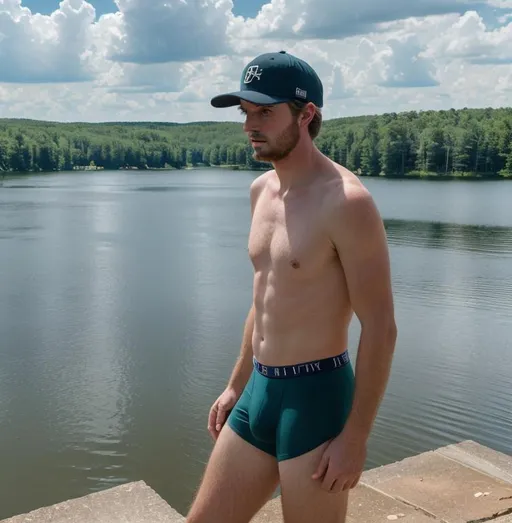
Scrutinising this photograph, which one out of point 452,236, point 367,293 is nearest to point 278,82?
point 367,293

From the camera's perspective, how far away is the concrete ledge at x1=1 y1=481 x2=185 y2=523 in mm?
3877

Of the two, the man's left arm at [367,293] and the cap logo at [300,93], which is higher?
the cap logo at [300,93]

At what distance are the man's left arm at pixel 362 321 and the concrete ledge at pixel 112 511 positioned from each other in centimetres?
186

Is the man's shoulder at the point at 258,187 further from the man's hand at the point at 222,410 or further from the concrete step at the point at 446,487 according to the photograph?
the concrete step at the point at 446,487

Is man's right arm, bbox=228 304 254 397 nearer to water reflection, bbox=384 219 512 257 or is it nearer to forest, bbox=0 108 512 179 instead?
water reflection, bbox=384 219 512 257

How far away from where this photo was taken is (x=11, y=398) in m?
8.95

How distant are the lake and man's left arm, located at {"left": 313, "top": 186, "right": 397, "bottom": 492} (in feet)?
15.2

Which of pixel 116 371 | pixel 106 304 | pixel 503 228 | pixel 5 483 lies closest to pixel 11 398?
pixel 116 371

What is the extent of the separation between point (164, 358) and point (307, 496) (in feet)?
27.7

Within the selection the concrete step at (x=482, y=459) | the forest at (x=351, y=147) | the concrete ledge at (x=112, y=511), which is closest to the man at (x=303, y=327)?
the concrete ledge at (x=112, y=511)

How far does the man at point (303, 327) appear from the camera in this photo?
219 centimetres

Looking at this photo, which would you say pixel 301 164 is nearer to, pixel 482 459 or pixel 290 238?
pixel 290 238

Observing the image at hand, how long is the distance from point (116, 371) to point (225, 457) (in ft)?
25.5

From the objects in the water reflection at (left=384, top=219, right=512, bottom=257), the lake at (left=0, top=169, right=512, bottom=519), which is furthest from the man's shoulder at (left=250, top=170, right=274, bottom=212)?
the water reflection at (left=384, top=219, right=512, bottom=257)
